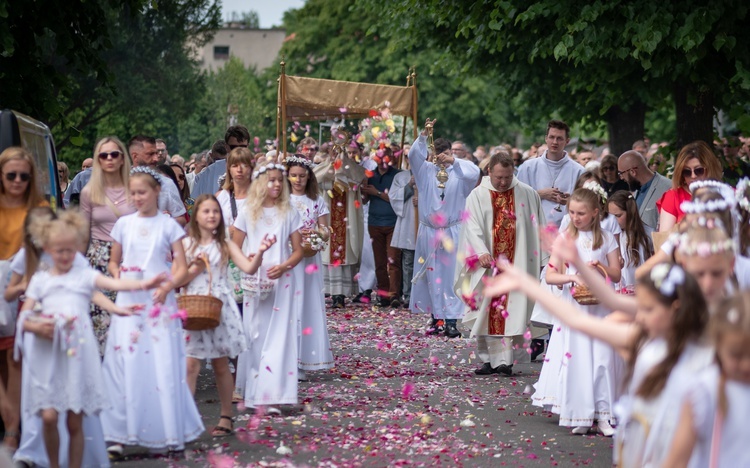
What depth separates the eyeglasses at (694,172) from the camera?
9.79 meters

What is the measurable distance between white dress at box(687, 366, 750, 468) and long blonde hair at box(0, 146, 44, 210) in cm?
518

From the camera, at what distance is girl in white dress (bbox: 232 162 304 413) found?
33.5 feet

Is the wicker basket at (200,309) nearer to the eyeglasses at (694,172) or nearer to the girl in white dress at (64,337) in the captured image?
the girl in white dress at (64,337)

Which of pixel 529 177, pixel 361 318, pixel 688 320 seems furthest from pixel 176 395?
pixel 361 318

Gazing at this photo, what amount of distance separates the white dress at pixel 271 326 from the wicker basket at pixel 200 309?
120cm

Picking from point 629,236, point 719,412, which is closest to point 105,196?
point 629,236

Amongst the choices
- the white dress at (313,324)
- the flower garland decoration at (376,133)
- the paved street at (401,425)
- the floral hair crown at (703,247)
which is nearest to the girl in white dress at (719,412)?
the floral hair crown at (703,247)

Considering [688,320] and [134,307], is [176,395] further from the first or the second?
[688,320]

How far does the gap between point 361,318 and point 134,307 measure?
994 cm

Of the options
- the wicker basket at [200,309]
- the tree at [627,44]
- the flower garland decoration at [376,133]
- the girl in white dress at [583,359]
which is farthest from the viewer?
the flower garland decoration at [376,133]

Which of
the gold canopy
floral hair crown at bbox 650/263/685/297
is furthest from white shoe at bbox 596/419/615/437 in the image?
the gold canopy

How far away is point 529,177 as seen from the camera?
14508 mm

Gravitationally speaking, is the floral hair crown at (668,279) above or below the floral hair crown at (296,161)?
below

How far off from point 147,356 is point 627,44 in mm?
8066
